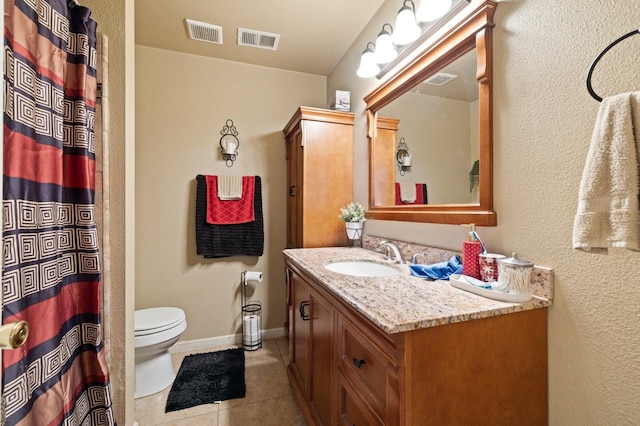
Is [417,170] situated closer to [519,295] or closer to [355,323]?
[519,295]

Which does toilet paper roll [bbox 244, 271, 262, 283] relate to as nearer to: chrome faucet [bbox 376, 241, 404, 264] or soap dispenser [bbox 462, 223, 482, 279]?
chrome faucet [bbox 376, 241, 404, 264]

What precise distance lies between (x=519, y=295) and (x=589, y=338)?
0.61 ft

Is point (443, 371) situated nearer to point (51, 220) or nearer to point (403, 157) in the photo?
→ point (403, 157)

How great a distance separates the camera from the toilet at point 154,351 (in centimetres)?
169

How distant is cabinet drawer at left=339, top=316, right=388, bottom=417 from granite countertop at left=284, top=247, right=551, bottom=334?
12 centimetres

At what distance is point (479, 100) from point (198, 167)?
2.08 meters

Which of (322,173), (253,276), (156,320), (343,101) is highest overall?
(343,101)

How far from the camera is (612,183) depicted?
558 millimetres

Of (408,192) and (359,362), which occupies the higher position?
(408,192)

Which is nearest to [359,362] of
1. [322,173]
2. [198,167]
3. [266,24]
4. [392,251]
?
[392,251]

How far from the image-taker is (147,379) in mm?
1755

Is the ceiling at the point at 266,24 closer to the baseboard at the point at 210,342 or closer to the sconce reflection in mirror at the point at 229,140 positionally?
the sconce reflection in mirror at the point at 229,140

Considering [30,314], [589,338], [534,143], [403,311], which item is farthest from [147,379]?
[534,143]

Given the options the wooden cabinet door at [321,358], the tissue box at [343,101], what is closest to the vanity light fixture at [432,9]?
the tissue box at [343,101]
